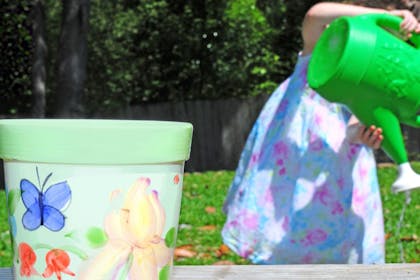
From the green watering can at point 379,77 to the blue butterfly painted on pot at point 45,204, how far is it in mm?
999

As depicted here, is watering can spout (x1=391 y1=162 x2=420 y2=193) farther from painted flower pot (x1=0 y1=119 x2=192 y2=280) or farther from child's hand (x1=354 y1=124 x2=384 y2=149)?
painted flower pot (x1=0 y1=119 x2=192 y2=280)

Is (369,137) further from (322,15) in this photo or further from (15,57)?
(15,57)

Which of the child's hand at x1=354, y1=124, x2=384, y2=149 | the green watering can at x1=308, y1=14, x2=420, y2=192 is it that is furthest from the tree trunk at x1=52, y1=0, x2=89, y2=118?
the green watering can at x1=308, y1=14, x2=420, y2=192

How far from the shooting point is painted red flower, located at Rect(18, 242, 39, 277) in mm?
797

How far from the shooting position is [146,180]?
779mm

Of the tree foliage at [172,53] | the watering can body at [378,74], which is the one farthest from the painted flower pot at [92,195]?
the tree foliage at [172,53]

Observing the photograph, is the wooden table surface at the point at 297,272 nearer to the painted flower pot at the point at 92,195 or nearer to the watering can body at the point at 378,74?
the painted flower pot at the point at 92,195

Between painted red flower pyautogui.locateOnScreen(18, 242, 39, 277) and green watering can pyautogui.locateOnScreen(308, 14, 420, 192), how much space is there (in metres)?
1.01

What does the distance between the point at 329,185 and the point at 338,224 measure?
132 millimetres

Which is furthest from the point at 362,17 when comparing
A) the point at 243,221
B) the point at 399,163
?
the point at 243,221

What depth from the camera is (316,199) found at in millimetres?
2627

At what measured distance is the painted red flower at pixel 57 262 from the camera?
78 centimetres

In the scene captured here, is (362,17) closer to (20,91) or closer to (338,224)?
(338,224)

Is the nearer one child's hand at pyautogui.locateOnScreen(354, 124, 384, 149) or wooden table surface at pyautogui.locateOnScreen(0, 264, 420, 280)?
wooden table surface at pyautogui.locateOnScreen(0, 264, 420, 280)
